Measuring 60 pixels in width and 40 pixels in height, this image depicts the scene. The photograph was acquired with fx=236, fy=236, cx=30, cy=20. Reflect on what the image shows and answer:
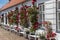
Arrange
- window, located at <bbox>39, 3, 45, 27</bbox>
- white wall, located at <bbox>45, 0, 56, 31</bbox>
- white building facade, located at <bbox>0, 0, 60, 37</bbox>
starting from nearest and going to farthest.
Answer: white building facade, located at <bbox>0, 0, 60, 37</bbox>
white wall, located at <bbox>45, 0, 56, 31</bbox>
window, located at <bbox>39, 3, 45, 27</bbox>

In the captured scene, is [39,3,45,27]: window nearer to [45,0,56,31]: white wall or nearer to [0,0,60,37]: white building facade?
[0,0,60,37]: white building facade

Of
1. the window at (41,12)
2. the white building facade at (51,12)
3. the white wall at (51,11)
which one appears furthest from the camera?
the window at (41,12)

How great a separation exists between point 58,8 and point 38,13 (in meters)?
2.63

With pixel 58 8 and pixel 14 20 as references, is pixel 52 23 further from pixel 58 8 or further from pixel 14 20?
pixel 14 20

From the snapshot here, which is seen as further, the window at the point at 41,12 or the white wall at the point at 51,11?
the window at the point at 41,12

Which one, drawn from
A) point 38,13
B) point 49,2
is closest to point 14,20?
point 38,13

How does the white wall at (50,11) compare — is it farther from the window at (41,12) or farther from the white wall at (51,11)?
the window at (41,12)

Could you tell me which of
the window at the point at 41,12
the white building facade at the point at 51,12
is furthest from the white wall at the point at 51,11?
the window at the point at 41,12

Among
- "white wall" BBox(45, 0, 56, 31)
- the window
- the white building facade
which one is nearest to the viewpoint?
the white building facade

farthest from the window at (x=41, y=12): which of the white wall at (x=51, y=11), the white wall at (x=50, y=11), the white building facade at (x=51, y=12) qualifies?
the white wall at (x=51, y=11)

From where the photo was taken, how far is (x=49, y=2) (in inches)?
498

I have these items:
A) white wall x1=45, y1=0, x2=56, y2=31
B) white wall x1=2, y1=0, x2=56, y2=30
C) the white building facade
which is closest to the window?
the white building facade

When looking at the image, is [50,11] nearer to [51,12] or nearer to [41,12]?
[51,12]

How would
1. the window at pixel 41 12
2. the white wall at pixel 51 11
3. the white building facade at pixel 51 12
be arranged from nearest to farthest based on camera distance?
the white building facade at pixel 51 12 → the white wall at pixel 51 11 → the window at pixel 41 12
